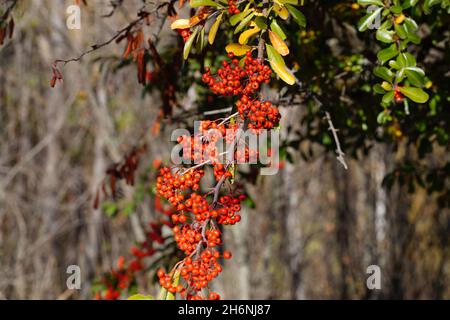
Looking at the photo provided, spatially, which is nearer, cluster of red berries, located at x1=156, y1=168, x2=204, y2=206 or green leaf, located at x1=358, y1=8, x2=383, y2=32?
cluster of red berries, located at x1=156, y1=168, x2=204, y2=206

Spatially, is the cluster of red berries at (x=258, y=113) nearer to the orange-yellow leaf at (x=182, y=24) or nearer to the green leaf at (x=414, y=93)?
the orange-yellow leaf at (x=182, y=24)

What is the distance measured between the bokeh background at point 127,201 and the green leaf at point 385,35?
2718 mm

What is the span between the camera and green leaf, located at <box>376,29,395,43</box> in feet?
5.09

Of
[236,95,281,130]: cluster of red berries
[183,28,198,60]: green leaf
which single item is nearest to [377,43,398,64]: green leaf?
[236,95,281,130]: cluster of red berries

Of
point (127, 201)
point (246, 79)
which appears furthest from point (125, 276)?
point (246, 79)

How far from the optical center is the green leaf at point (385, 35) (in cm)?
155

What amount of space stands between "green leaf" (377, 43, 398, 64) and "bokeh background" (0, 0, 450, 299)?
273 centimetres

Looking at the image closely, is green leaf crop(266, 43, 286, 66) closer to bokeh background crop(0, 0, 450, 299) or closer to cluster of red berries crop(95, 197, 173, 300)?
cluster of red berries crop(95, 197, 173, 300)

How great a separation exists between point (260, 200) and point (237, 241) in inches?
38.3

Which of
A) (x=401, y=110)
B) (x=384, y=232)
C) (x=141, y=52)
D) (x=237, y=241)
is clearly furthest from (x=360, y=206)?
(x=141, y=52)

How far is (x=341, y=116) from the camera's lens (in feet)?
6.78

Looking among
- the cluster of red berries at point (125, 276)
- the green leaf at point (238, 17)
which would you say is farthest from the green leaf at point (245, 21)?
the cluster of red berries at point (125, 276)

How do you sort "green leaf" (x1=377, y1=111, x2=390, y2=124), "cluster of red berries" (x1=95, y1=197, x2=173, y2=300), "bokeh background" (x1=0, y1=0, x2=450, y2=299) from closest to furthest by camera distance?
1. "green leaf" (x1=377, y1=111, x2=390, y2=124)
2. "cluster of red berries" (x1=95, y1=197, x2=173, y2=300)
3. "bokeh background" (x1=0, y1=0, x2=450, y2=299)
